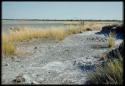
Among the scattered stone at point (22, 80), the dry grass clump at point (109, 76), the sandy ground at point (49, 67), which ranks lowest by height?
the sandy ground at point (49, 67)

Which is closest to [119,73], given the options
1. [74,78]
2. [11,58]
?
[74,78]

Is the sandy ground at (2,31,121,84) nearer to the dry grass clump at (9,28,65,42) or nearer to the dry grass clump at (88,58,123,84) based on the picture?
the dry grass clump at (88,58,123,84)

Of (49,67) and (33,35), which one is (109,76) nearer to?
(49,67)

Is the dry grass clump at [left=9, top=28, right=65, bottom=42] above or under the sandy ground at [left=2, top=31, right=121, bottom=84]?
under

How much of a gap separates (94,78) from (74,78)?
604mm

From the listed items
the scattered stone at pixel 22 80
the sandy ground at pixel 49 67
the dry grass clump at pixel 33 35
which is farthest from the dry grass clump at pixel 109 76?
the dry grass clump at pixel 33 35

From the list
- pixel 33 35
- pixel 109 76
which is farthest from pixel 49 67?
pixel 33 35

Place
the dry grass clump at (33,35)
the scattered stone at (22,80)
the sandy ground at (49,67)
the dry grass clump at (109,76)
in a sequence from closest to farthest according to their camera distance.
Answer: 1. the dry grass clump at (109,76)
2. the scattered stone at (22,80)
3. the sandy ground at (49,67)
4. the dry grass clump at (33,35)

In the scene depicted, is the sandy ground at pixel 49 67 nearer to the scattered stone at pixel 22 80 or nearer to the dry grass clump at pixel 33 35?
the scattered stone at pixel 22 80

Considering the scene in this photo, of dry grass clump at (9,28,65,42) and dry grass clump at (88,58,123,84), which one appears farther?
dry grass clump at (9,28,65,42)

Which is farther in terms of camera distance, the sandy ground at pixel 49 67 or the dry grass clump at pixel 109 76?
the sandy ground at pixel 49 67

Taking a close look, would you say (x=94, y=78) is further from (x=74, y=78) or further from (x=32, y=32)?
(x=32, y=32)

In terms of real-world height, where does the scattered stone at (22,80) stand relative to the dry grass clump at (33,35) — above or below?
above

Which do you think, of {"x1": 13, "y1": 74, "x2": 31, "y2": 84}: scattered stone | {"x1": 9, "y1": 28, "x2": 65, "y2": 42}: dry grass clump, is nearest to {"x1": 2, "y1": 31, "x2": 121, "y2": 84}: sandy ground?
{"x1": 13, "y1": 74, "x2": 31, "y2": 84}: scattered stone
